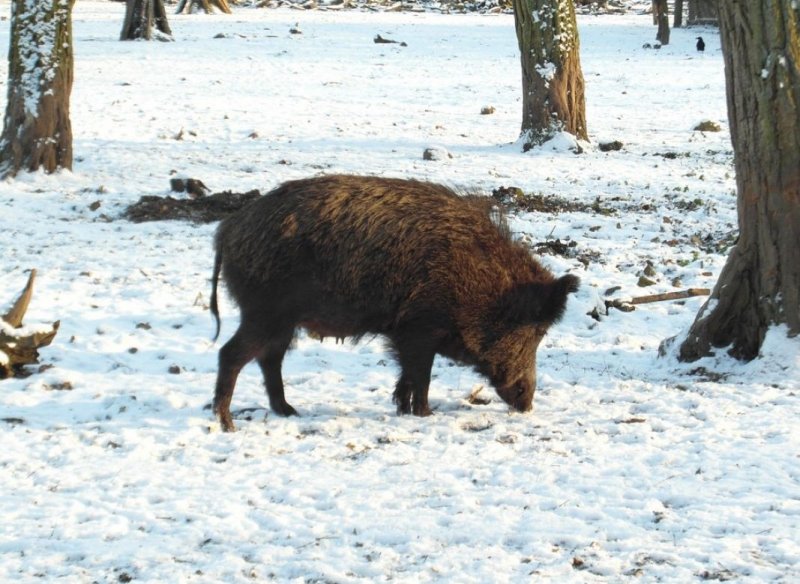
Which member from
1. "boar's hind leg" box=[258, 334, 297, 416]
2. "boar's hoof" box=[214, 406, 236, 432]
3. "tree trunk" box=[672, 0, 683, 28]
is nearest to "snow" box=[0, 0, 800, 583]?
"boar's hoof" box=[214, 406, 236, 432]

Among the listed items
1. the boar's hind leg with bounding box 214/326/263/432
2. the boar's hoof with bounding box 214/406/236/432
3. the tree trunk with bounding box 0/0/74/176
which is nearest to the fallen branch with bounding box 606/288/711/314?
the boar's hind leg with bounding box 214/326/263/432

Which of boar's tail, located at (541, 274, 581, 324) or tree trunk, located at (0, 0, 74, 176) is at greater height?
tree trunk, located at (0, 0, 74, 176)

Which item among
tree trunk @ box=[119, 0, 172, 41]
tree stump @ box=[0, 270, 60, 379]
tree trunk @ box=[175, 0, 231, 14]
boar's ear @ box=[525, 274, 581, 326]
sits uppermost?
tree trunk @ box=[175, 0, 231, 14]

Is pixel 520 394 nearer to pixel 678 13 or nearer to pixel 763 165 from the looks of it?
pixel 763 165

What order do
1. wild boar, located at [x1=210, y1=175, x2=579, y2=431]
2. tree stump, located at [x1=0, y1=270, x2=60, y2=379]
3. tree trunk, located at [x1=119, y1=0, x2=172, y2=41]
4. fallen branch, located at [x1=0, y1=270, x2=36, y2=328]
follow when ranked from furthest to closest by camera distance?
tree trunk, located at [x1=119, y1=0, x2=172, y2=41], fallen branch, located at [x1=0, y1=270, x2=36, y2=328], tree stump, located at [x1=0, y1=270, x2=60, y2=379], wild boar, located at [x1=210, y1=175, x2=579, y2=431]

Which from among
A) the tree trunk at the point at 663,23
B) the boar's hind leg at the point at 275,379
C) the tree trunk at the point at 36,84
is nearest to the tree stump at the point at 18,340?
the boar's hind leg at the point at 275,379

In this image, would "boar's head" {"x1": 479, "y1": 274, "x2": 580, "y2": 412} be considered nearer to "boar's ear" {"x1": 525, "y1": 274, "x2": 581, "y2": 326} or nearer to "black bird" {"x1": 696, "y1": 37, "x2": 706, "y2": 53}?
"boar's ear" {"x1": 525, "y1": 274, "x2": 581, "y2": 326}

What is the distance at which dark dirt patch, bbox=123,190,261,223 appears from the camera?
469 inches

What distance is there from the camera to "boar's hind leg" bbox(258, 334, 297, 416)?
6.63 meters

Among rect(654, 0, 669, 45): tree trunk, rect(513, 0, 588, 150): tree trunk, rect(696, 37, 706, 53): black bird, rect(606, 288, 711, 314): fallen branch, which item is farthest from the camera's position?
rect(654, 0, 669, 45): tree trunk

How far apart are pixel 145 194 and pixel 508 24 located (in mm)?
30505

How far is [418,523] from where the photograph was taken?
4750 millimetres

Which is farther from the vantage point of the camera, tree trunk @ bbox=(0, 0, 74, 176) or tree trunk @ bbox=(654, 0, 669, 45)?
tree trunk @ bbox=(654, 0, 669, 45)

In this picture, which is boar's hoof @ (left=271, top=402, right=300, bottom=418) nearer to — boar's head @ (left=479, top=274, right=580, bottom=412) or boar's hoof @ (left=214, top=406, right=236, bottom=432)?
boar's hoof @ (left=214, top=406, right=236, bottom=432)
